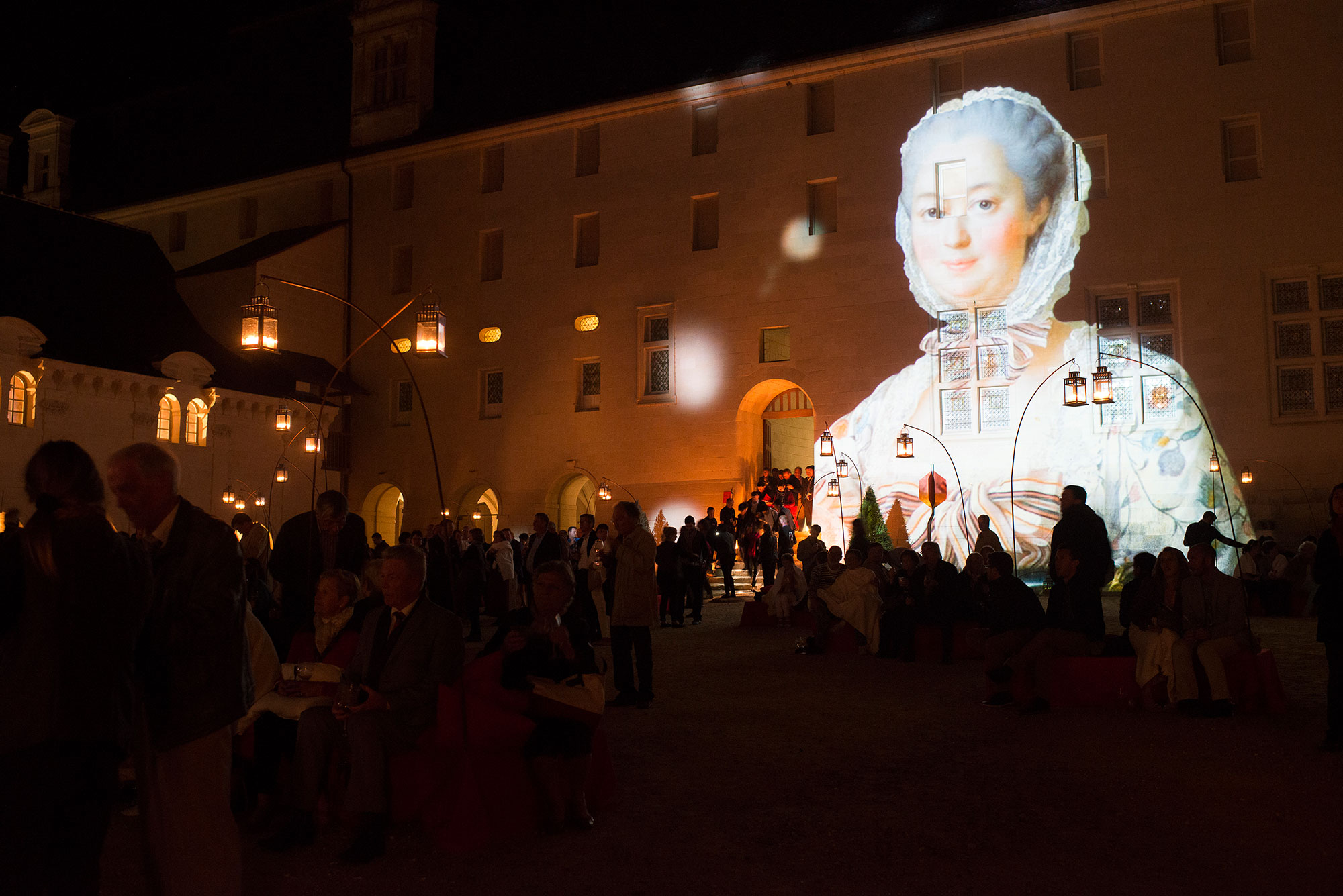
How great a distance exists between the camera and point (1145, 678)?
8867 mm

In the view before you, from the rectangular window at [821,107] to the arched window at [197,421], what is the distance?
15.6 meters

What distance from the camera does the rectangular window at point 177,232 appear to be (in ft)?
111

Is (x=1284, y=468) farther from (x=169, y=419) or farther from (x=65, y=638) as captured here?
(x=169, y=419)

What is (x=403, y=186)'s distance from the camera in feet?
99.1

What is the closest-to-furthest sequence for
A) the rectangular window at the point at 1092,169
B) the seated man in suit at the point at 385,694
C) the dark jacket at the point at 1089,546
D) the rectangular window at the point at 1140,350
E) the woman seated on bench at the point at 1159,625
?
the seated man in suit at the point at 385,694 < the woman seated on bench at the point at 1159,625 < the dark jacket at the point at 1089,546 < the rectangular window at the point at 1140,350 < the rectangular window at the point at 1092,169

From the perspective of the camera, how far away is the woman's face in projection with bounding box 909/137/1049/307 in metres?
22.5

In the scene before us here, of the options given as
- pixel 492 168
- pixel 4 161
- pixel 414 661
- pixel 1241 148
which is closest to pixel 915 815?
pixel 414 661

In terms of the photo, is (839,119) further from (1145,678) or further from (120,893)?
(120,893)

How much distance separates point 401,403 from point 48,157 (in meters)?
18.7

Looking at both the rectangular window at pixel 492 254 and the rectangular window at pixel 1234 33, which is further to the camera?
the rectangular window at pixel 492 254

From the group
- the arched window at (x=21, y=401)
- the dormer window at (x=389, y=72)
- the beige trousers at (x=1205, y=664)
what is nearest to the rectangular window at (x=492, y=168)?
the dormer window at (x=389, y=72)

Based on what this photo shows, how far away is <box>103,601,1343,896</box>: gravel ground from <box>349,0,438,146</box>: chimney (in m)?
25.2

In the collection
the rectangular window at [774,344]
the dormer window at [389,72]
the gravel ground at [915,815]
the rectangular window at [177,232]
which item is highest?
the dormer window at [389,72]

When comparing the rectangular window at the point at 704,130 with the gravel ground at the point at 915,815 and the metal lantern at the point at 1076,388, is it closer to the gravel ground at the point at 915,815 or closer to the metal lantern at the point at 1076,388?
the metal lantern at the point at 1076,388
